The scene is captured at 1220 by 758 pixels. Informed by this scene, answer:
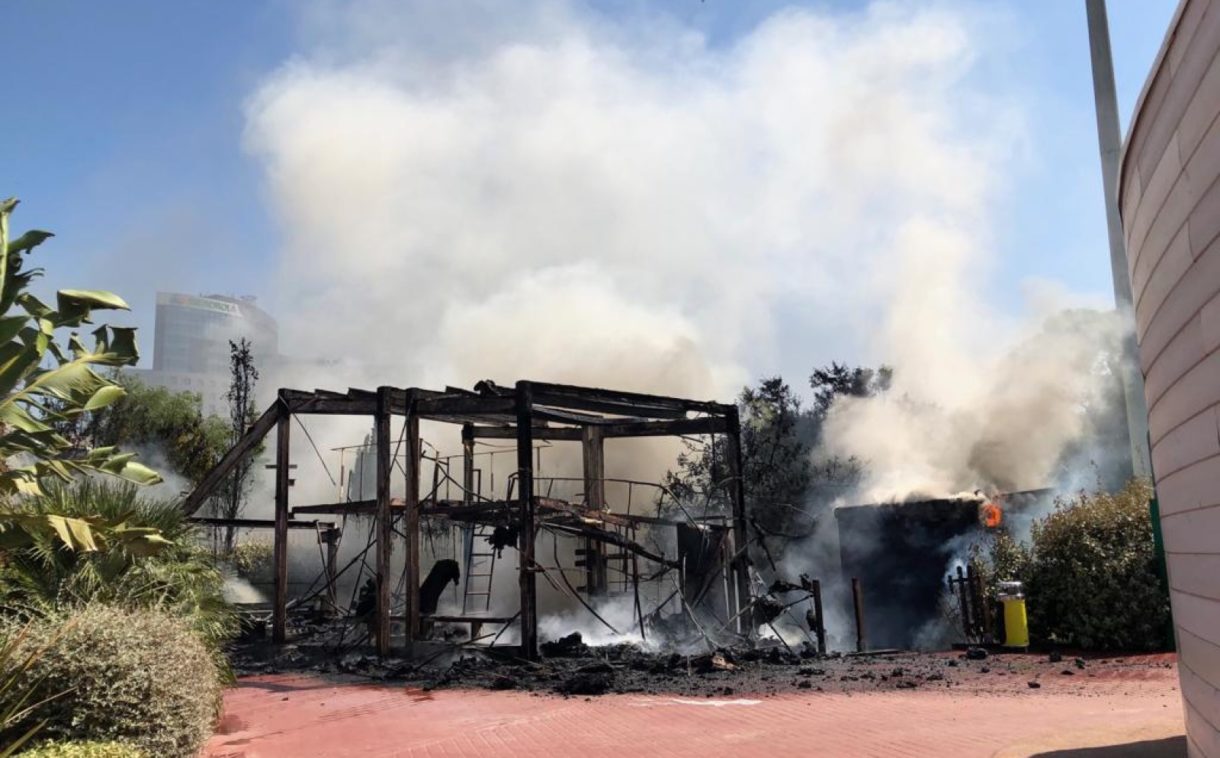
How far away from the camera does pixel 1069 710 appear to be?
961 cm

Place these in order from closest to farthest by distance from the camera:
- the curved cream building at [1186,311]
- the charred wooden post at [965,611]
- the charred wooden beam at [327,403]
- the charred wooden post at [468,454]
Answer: the curved cream building at [1186,311], the charred wooden post at [965,611], the charred wooden beam at [327,403], the charred wooden post at [468,454]

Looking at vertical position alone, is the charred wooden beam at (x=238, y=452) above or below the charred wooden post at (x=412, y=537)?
above

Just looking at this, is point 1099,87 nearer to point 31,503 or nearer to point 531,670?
point 531,670

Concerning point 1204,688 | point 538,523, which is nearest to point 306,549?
point 538,523

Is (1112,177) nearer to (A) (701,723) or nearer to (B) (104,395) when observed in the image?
(A) (701,723)

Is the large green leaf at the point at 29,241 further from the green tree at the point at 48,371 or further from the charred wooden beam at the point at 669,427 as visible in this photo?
the charred wooden beam at the point at 669,427

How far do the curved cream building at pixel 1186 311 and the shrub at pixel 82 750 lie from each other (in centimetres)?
589

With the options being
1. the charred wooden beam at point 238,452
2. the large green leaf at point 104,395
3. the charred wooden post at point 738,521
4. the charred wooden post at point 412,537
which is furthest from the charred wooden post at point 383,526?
the large green leaf at point 104,395

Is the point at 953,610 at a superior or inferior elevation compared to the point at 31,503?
inferior

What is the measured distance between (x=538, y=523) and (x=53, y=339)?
446 inches

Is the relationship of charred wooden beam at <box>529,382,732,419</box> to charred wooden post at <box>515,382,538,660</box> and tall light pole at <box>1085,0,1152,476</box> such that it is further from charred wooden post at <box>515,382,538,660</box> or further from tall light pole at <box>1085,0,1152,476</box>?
tall light pole at <box>1085,0,1152,476</box>

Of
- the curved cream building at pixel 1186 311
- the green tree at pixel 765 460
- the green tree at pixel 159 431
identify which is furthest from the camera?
the green tree at pixel 159 431

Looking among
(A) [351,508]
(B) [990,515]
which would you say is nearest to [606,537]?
(A) [351,508]

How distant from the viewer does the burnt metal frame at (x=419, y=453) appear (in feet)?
52.3
